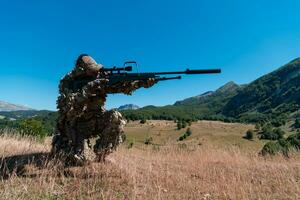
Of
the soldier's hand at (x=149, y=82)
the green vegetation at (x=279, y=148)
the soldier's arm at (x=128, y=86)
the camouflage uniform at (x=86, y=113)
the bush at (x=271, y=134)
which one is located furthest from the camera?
the bush at (x=271, y=134)

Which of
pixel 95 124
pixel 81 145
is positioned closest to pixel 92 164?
pixel 81 145

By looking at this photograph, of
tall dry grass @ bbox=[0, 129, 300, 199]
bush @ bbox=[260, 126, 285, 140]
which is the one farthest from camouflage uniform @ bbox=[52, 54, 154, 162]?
bush @ bbox=[260, 126, 285, 140]

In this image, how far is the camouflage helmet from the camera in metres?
10.5

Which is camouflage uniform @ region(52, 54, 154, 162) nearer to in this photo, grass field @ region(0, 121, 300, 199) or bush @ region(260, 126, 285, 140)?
grass field @ region(0, 121, 300, 199)

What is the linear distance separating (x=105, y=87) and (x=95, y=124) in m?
1.32

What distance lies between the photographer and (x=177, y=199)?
7371 millimetres

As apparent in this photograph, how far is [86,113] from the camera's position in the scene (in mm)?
10781

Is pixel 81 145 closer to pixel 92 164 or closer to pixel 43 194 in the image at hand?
pixel 92 164

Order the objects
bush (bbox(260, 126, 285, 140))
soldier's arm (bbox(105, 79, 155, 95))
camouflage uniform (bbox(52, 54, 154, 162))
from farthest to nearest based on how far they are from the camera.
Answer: bush (bbox(260, 126, 285, 140)), camouflage uniform (bbox(52, 54, 154, 162)), soldier's arm (bbox(105, 79, 155, 95))

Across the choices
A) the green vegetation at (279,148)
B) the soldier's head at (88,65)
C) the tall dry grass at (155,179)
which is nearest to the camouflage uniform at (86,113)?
the soldier's head at (88,65)

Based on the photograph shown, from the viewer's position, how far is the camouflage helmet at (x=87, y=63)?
415 inches

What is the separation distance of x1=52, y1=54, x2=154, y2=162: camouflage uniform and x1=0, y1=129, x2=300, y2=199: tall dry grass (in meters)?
0.60

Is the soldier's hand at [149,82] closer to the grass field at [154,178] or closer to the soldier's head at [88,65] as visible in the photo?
the soldier's head at [88,65]

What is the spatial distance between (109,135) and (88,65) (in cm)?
211
